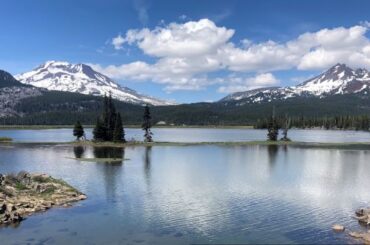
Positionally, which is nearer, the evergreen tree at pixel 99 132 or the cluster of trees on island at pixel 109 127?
the cluster of trees on island at pixel 109 127

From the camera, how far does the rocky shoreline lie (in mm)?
52034

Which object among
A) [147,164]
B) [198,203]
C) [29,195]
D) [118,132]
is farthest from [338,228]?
[118,132]

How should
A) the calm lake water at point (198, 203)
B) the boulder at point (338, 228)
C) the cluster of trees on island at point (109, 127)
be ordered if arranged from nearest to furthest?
1. the calm lake water at point (198, 203)
2. the boulder at point (338, 228)
3. the cluster of trees on island at point (109, 127)

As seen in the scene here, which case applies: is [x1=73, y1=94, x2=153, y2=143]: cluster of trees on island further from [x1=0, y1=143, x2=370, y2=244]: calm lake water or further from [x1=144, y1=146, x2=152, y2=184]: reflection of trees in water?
[x1=0, y1=143, x2=370, y2=244]: calm lake water

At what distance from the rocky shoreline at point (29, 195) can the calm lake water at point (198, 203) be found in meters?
1.88

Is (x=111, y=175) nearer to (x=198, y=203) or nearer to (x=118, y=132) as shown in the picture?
(x=198, y=203)

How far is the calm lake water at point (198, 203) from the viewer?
147 ft

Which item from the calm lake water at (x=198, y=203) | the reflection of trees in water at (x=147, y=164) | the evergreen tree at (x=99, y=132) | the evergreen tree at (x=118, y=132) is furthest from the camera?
the evergreen tree at (x=99, y=132)

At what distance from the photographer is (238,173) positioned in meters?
89.6

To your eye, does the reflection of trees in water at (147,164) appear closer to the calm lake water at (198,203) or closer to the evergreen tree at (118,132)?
the calm lake water at (198,203)

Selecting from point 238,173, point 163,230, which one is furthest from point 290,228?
point 238,173

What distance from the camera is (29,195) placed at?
6125cm

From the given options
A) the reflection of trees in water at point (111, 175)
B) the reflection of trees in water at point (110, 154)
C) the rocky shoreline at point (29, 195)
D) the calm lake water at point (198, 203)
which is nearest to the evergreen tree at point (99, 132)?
the reflection of trees in water at point (110, 154)

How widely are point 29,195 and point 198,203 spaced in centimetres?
2181
